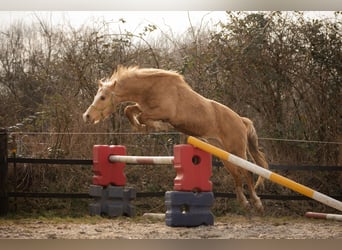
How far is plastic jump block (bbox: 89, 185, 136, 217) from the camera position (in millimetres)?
6580

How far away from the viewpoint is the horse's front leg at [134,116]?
6.65 m

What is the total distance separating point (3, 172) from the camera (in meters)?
6.61

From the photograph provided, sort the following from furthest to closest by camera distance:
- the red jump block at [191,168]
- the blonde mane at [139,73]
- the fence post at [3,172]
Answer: the blonde mane at [139,73], the fence post at [3,172], the red jump block at [191,168]

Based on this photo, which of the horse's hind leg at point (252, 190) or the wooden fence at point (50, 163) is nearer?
the wooden fence at point (50, 163)

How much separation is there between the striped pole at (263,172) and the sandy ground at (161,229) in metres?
0.20

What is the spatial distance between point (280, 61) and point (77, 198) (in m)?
1.54

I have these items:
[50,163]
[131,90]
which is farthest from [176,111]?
[50,163]

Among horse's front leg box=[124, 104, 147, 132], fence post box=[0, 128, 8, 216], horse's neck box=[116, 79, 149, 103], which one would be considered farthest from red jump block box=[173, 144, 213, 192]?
fence post box=[0, 128, 8, 216]

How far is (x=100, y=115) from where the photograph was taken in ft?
21.8

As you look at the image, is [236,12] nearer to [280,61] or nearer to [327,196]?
[280,61]

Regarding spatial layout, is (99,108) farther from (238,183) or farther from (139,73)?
(238,183)

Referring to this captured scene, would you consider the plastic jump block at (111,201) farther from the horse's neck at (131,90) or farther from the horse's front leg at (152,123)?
the horse's neck at (131,90)

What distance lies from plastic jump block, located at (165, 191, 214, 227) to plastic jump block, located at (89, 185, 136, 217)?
10.8 inches

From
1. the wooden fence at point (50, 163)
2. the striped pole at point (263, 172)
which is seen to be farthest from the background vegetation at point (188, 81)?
the striped pole at point (263, 172)
